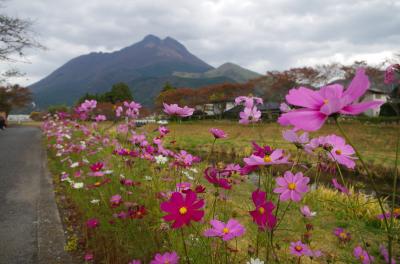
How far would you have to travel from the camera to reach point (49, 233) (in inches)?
98.5

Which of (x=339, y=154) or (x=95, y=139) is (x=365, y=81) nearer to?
(x=339, y=154)

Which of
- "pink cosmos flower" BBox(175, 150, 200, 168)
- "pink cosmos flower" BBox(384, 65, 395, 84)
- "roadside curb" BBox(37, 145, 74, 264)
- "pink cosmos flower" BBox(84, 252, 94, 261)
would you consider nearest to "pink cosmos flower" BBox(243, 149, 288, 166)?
"pink cosmos flower" BBox(384, 65, 395, 84)

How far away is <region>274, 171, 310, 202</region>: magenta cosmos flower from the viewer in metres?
0.96

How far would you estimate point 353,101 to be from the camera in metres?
0.53

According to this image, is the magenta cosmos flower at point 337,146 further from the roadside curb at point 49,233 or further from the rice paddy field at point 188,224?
the roadside curb at point 49,233

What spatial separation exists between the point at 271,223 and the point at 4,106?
42.5m

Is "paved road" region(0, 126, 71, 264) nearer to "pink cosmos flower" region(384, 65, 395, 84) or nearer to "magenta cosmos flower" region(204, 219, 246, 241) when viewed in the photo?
"magenta cosmos flower" region(204, 219, 246, 241)

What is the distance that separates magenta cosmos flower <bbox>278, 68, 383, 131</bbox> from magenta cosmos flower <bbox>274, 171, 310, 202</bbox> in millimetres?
455

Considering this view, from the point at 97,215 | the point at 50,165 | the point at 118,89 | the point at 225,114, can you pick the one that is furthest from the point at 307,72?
the point at 118,89

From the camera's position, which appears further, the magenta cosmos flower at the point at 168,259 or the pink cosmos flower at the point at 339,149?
the magenta cosmos flower at the point at 168,259

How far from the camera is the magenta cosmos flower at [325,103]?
513mm

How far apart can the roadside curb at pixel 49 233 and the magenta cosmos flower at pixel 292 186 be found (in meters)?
1.71

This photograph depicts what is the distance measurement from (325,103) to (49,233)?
8.42 ft

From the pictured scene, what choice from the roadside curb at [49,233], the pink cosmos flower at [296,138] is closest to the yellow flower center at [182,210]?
the pink cosmos flower at [296,138]
